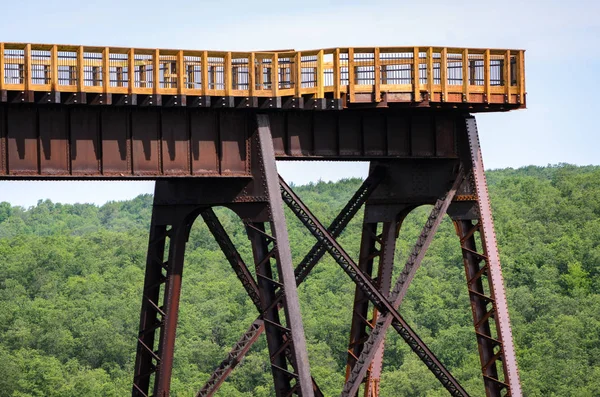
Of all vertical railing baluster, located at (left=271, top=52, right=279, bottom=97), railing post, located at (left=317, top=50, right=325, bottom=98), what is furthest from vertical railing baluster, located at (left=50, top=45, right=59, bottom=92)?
railing post, located at (left=317, top=50, right=325, bottom=98)

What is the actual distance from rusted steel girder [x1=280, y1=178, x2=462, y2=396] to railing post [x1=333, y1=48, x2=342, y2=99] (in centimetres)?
238

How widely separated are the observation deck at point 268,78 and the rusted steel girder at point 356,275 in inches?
89.5

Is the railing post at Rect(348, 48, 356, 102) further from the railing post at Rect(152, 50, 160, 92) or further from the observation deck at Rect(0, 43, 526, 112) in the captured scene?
the railing post at Rect(152, 50, 160, 92)

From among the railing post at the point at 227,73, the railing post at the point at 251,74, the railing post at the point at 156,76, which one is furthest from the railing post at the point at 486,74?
the railing post at the point at 156,76

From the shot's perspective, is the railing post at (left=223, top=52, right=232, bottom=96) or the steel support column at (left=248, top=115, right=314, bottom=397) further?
the railing post at (left=223, top=52, right=232, bottom=96)

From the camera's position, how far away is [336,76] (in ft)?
126

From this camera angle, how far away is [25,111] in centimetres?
3547

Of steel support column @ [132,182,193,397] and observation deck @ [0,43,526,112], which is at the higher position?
observation deck @ [0,43,526,112]

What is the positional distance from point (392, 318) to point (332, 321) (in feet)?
418

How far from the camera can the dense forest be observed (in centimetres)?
14125

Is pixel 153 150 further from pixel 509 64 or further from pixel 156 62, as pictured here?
pixel 509 64

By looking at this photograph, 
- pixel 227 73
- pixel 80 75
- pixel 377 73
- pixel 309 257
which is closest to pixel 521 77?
pixel 377 73

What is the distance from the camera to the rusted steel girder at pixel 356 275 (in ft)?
125

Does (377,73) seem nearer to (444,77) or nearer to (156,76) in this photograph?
(444,77)
